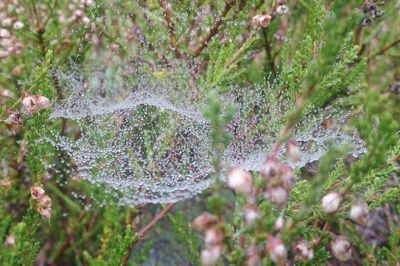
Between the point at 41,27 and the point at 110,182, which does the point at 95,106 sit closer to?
the point at 41,27

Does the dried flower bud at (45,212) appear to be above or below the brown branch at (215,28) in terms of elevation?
below

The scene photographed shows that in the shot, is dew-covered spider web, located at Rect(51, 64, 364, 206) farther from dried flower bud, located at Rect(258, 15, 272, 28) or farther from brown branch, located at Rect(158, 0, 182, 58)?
dried flower bud, located at Rect(258, 15, 272, 28)

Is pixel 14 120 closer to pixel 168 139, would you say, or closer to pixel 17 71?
pixel 168 139

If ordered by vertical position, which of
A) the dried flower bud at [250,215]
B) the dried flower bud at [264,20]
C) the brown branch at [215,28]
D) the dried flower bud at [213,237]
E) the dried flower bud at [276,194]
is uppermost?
the brown branch at [215,28]

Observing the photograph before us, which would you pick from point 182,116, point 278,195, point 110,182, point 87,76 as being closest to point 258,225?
point 278,195

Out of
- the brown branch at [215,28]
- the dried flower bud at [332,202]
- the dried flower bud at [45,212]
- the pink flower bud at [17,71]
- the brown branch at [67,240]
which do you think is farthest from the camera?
the pink flower bud at [17,71]

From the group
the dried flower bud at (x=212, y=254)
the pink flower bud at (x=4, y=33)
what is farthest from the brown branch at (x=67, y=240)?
the dried flower bud at (x=212, y=254)

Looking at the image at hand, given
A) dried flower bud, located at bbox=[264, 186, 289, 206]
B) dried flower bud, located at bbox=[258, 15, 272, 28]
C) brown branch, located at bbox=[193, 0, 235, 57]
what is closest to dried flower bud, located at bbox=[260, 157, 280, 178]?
dried flower bud, located at bbox=[264, 186, 289, 206]

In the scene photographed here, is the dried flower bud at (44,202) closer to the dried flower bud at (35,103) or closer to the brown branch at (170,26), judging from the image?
the dried flower bud at (35,103)
